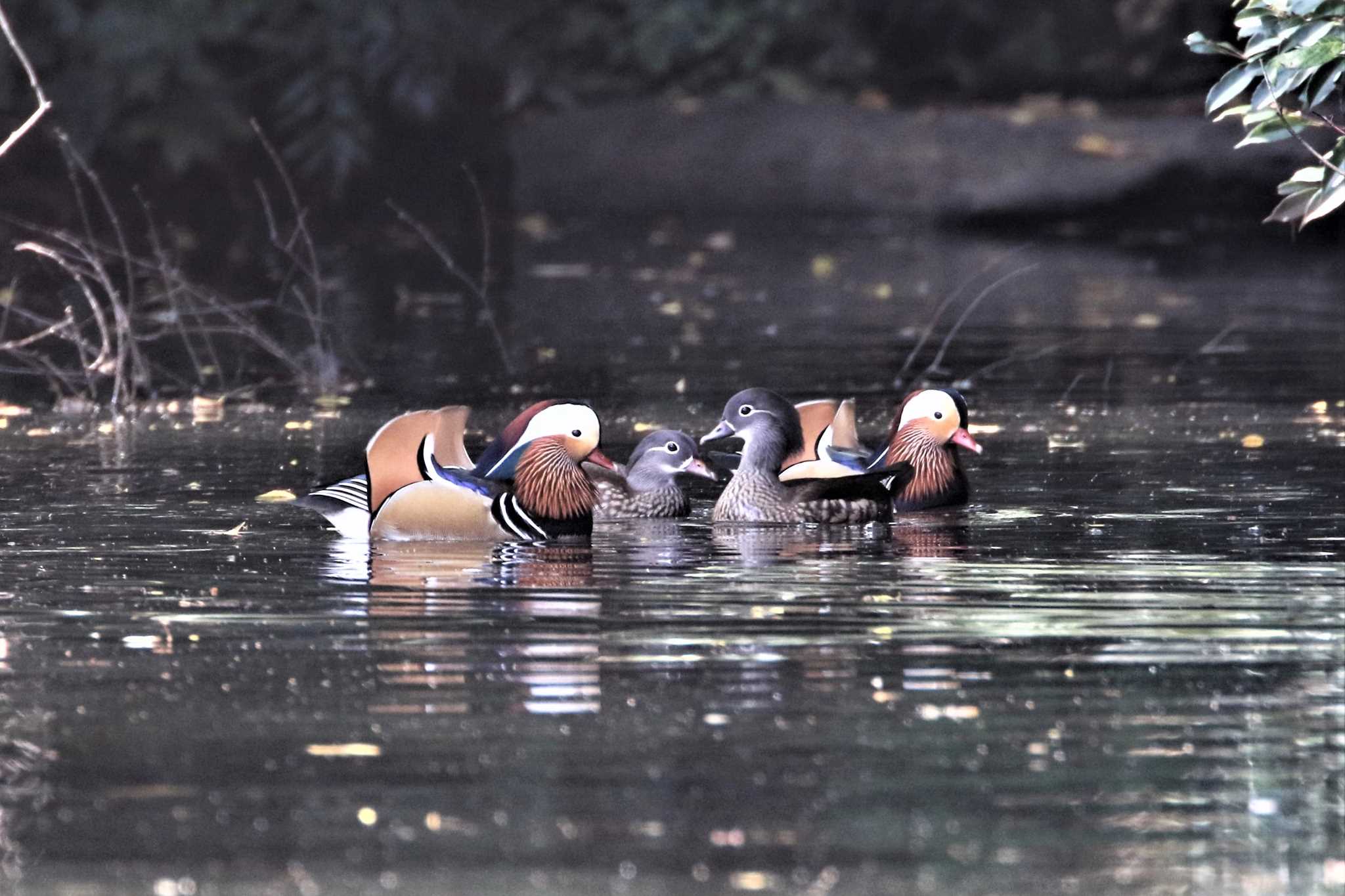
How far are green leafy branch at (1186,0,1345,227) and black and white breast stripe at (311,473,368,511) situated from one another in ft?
9.29

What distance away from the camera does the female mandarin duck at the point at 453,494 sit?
28.8ft

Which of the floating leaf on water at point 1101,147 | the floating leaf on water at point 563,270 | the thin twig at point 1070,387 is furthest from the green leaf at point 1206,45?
the floating leaf on water at point 1101,147

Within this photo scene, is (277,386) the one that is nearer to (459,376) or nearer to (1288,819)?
(459,376)

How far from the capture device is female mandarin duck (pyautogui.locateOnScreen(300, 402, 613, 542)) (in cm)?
877

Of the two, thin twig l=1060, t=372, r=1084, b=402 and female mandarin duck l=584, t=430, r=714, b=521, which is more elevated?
thin twig l=1060, t=372, r=1084, b=402

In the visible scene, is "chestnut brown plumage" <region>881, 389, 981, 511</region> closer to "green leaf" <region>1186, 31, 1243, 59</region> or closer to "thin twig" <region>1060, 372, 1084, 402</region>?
"green leaf" <region>1186, 31, 1243, 59</region>

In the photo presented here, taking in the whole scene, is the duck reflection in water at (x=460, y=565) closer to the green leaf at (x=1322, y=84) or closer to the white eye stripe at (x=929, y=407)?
the white eye stripe at (x=929, y=407)

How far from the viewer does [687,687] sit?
6.19m

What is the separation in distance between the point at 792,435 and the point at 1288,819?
4.91 m

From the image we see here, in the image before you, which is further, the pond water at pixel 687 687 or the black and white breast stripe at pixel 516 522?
the black and white breast stripe at pixel 516 522

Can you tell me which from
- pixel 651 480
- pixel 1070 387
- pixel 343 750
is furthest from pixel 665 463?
pixel 343 750

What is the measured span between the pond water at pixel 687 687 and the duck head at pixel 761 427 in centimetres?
29

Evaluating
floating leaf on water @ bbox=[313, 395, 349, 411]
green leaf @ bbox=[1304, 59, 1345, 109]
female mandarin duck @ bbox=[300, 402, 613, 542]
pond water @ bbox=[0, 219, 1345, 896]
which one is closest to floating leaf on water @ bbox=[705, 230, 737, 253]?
floating leaf on water @ bbox=[313, 395, 349, 411]

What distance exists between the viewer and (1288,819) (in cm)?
506
